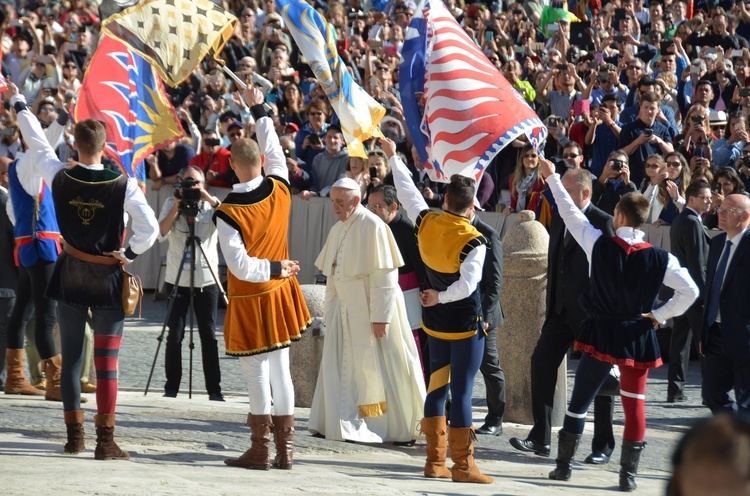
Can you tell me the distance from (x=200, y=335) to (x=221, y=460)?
284cm

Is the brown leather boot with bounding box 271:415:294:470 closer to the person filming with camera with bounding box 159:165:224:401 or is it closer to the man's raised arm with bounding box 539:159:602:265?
the man's raised arm with bounding box 539:159:602:265

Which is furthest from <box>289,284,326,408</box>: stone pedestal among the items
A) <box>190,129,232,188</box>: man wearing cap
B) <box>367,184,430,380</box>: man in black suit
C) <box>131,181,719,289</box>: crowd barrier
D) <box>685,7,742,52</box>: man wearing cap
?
<box>685,7,742,52</box>: man wearing cap

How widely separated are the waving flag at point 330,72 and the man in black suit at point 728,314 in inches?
110

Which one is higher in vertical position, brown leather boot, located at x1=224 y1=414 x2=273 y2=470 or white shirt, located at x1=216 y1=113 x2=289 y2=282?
white shirt, located at x1=216 y1=113 x2=289 y2=282

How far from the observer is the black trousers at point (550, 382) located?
8.30 metres

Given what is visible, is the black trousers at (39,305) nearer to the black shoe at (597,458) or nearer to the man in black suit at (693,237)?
the black shoe at (597,458)

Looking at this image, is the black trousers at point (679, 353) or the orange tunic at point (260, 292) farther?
the black trousers at point (679, 353)

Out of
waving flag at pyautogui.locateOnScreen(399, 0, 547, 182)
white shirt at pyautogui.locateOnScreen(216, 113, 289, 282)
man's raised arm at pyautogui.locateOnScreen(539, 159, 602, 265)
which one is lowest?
white shirt at pyautogui.locateOnScreen(216, 113, 289, 282)

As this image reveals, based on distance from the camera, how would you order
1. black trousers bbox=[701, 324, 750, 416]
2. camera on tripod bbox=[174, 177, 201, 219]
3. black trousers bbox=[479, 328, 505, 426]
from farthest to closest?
camera on tripod bbox=[174, 177, 201, 219] < black trousers bbox=[479, 328, 505, 426] < black trousers bbox=[701, 324, 750, 416]

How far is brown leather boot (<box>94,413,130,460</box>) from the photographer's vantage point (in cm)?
712

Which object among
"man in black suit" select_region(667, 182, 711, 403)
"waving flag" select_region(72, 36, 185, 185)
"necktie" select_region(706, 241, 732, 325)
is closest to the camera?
"necktie" select_region(706, 241, 732, 325)

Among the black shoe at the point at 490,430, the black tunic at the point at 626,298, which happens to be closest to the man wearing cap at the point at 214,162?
the black shoe at the point at 490,430

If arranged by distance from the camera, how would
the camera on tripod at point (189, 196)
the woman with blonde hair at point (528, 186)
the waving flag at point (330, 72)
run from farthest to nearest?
the woman with blonde hair at point (528, 186) < the camera on tripod at point (189, 196) < the waving flag at point (330, 72)

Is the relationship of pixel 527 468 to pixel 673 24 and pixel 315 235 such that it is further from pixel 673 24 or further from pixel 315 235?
pixel 673 24
